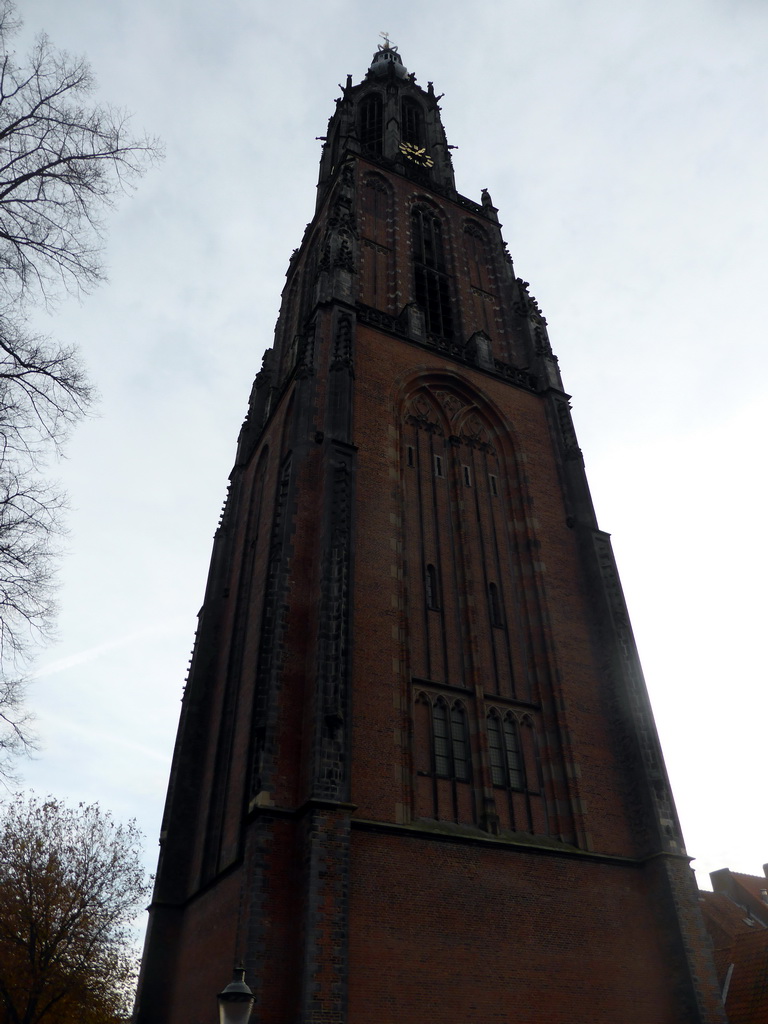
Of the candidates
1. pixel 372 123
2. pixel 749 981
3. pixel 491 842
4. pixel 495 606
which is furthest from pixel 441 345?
pixel 749 981

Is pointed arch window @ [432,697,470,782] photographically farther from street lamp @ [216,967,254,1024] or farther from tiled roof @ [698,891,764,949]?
tiled roof @ [698,891,764,949]

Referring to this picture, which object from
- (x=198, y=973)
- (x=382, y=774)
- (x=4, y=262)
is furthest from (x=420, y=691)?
(x=4, y=262)

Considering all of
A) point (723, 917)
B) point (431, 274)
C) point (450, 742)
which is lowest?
point (450, 742)

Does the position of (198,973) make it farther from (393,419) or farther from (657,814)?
(393,419)

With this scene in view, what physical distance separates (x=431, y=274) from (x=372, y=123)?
1487 centimetres

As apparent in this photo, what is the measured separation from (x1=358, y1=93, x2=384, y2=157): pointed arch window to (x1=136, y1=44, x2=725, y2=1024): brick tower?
13.1 m

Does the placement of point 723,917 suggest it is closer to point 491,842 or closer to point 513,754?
point 513,754

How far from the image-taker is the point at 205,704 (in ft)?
69.2

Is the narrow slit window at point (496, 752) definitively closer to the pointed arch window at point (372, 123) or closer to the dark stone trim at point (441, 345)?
the dark stone trim at point (441, 345)

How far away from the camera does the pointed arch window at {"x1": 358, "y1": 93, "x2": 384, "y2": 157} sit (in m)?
36.5

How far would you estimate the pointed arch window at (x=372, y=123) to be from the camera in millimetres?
36469

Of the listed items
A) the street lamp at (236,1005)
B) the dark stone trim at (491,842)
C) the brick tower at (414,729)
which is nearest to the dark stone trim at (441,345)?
the brick tower at (414,729)

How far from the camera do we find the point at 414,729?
1602cm

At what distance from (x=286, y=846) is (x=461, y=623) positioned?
7088 millimetres
